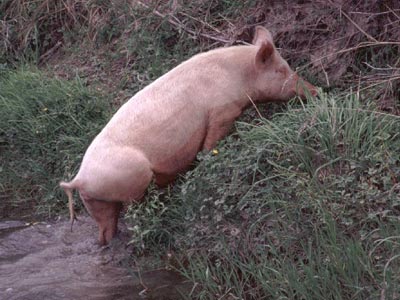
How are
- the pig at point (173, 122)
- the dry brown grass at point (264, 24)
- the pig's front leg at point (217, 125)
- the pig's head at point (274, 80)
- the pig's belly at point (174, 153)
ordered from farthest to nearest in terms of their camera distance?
the dry brown grass at point (264, 24), the pig's head at point (274, 80), the pig's front leg at point (217, 125), the pig's belly at point (174, 153), the pig at point (173, 122)

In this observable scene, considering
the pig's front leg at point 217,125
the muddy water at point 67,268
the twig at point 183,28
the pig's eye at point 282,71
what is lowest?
the muddy water at point 67,268

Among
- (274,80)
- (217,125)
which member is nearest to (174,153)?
(217,125)

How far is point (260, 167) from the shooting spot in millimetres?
5496

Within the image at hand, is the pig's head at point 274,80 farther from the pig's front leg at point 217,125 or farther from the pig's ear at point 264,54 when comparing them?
the pig's front leg at point 217,125

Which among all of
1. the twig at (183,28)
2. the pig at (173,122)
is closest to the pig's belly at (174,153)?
the pig at (173,122)

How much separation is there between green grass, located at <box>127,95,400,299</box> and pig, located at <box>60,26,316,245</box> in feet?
0.51

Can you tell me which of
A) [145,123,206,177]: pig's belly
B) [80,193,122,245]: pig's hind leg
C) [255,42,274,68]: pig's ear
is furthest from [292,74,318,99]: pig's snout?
[80,193,122,245]: pig's hind leg

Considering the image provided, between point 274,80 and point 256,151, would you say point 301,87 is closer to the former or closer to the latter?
point 274,80

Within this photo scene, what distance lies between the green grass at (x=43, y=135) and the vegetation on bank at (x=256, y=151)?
1 centimetres

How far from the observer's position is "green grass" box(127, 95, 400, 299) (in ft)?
14.3

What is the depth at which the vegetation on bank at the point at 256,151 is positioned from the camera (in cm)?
468

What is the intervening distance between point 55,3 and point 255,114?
149 inches

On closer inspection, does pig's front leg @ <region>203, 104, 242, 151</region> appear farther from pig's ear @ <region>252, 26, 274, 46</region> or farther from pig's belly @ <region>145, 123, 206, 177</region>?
pig's ear @ <region>252, 26, 274, 46</region>

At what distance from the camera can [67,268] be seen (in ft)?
18.9
